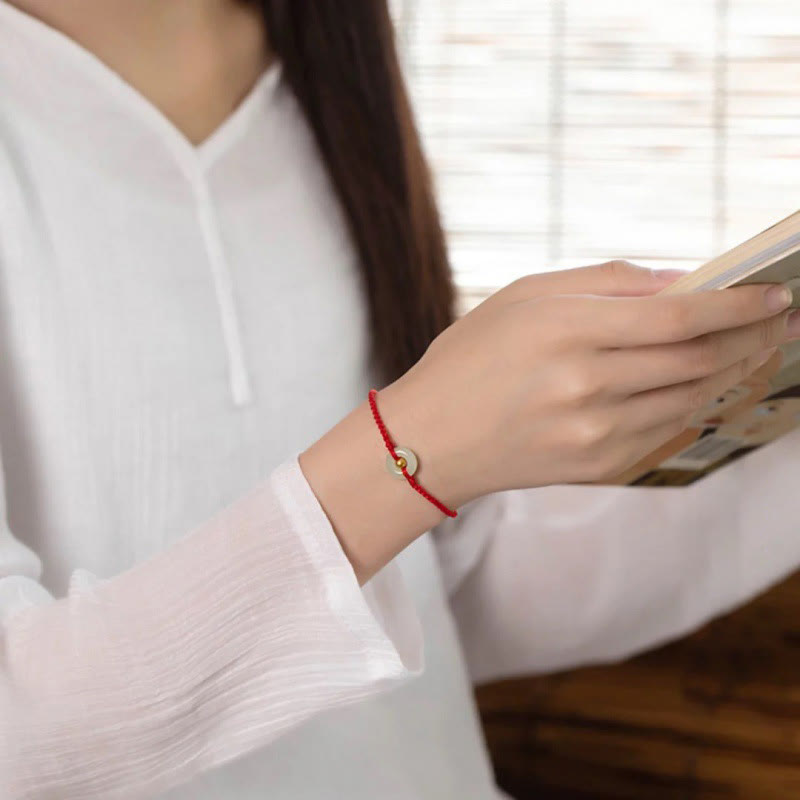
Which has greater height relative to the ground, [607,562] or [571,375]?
[571,375]

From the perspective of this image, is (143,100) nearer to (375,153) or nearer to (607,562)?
(375,153)

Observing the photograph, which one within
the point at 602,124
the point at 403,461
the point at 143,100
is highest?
the point at 143,100

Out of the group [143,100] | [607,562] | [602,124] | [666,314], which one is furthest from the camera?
[602,124]

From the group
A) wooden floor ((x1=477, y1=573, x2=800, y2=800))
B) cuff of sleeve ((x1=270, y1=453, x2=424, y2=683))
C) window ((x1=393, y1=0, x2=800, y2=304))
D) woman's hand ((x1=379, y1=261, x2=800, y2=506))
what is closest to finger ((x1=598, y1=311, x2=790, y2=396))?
woman's hand ((x1=379, y1=261, x2=800, y2=506))

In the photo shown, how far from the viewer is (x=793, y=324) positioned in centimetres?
48

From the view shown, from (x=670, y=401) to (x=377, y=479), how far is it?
0.14m

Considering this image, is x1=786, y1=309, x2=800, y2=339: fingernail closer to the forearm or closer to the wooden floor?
the forearm

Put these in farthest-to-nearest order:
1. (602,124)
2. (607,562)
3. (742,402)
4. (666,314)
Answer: (602,124)
(607,562)
(742,402)
(666,314)

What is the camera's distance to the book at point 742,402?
39 cm

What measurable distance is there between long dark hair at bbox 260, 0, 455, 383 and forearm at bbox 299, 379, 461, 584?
301mm

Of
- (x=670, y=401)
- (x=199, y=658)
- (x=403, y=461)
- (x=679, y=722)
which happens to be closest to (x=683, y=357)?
(x=670, y=401)

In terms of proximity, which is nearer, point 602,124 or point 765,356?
point 765,356

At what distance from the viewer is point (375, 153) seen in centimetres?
82

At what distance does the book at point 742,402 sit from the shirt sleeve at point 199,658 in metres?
0.16
